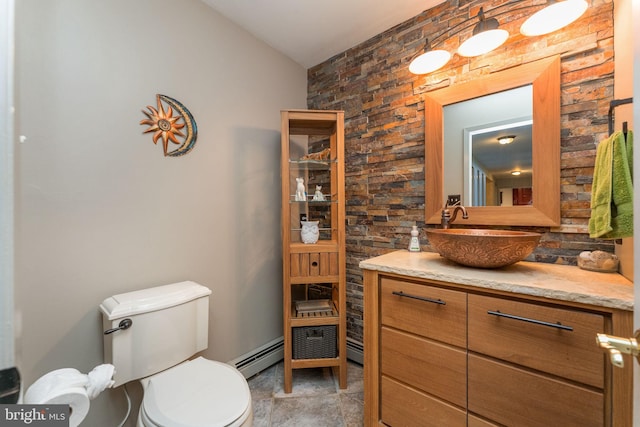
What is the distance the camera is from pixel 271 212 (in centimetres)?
201

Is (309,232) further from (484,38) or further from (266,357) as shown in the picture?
(484,38)

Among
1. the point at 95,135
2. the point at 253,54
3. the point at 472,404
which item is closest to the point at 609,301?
the point at 472,404

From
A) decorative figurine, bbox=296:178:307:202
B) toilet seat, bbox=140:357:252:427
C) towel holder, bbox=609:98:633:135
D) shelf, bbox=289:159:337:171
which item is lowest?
toilet seat, bbox=140:357:252:427

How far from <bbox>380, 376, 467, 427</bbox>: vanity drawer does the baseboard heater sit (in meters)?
0.68

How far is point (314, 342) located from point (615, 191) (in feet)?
5.53

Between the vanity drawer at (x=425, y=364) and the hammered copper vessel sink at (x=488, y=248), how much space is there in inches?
15.7

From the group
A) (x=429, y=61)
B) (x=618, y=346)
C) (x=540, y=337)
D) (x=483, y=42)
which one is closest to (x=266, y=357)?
(x=540, y=337)

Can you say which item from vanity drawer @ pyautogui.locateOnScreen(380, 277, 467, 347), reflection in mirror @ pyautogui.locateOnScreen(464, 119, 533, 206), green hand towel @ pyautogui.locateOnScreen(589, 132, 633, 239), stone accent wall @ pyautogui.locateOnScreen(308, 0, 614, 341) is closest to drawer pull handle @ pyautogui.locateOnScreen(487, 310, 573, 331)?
vanity drawer @ pyautogui.locateOnScreen(380, 277, 467, 347)

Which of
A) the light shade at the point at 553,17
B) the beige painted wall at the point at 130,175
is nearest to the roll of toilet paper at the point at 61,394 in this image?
the beige painted wall at the point at 130,175

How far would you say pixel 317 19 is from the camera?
5.69 ft

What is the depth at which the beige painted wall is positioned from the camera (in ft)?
3.43

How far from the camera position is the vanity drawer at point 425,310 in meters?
1.07

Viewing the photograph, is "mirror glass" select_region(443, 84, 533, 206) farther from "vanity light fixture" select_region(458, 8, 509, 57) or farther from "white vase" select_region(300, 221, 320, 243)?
"white vase" select_region(300, 221, 320, 243)

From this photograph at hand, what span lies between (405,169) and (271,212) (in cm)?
108
